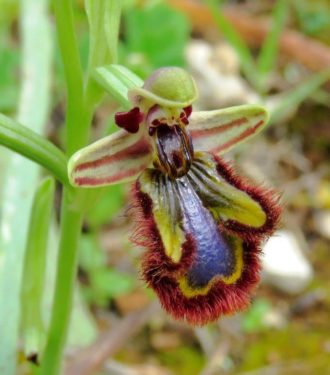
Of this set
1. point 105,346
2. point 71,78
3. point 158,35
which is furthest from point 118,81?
point 158,35

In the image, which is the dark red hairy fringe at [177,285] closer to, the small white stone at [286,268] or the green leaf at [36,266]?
the green leaf at [36,266]

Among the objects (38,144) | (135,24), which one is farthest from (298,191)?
(38,144)

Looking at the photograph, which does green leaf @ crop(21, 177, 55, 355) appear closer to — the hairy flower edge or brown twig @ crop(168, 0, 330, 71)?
the hairy flower edge

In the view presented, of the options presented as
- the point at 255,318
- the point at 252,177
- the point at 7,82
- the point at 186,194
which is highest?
the point at 186,194

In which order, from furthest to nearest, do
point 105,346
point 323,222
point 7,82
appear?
point 323,222 < point 7,82 < point 105,346

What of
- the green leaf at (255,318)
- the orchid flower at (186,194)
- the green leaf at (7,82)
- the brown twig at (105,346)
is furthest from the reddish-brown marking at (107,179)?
the green leaf at (7,82)

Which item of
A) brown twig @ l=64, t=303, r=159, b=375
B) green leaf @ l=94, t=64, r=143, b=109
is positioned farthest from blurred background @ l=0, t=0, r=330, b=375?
green leaf @ l=94, t=64, r=143, b=109

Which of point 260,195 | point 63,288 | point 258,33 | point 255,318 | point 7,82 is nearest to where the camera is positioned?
point 260,195

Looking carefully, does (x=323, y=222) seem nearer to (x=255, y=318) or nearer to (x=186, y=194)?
(x=255, y=318)
